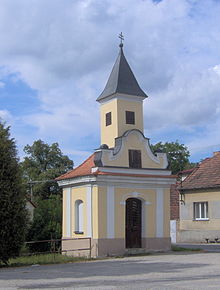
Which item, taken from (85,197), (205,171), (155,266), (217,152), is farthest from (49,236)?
(217,152)

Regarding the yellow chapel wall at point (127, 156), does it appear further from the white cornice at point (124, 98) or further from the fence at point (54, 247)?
the fence at point (54, 247)

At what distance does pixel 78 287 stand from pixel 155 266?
5.29 metres

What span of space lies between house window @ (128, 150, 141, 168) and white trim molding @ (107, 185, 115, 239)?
5.50 feet

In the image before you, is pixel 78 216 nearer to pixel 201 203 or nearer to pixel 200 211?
pixel 201 203

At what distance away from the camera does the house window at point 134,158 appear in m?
23.0

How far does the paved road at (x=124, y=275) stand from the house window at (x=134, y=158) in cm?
488

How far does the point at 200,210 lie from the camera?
33906mm

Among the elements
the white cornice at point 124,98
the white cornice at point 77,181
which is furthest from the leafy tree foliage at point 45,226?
the white cornice at point 124,98

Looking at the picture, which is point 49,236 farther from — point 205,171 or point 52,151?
point 52,151

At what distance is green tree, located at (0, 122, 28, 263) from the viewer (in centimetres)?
1781

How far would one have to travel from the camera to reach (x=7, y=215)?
17906 mm

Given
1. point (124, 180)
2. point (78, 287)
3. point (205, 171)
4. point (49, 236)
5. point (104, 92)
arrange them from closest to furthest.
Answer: point (78, 287) → point (124, 180) → point (104, 92) → point (49, 236) → point (205, 171)

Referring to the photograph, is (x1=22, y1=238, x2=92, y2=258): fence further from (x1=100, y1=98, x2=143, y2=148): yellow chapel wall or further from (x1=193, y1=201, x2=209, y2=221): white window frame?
(x1=193, y1=201, x2=209, y2=221): white window frame

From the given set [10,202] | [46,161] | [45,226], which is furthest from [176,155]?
[10,202]
